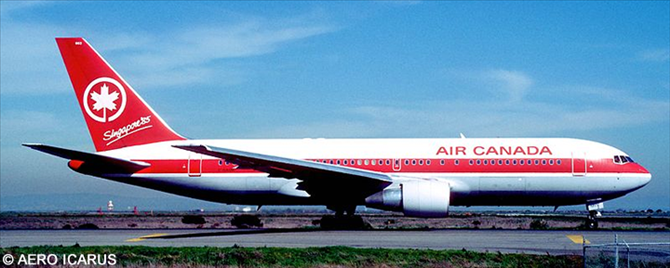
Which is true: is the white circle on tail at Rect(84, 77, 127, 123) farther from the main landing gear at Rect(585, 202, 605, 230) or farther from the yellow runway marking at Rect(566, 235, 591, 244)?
the main landing gear at Rect(585, 202, 605, 230)

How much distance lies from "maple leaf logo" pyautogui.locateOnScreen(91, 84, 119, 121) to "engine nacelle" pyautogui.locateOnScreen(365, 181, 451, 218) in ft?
39.1

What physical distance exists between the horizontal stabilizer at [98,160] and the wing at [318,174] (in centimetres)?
507

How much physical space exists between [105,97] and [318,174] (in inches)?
396

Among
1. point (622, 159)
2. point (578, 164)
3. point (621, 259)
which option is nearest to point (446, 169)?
point (578, 164)

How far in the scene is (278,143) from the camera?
28672 millimetres

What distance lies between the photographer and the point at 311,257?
16109 mm

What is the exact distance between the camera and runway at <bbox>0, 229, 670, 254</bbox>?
61.4 ft

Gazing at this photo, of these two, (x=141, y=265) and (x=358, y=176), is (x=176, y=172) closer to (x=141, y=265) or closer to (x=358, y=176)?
(x=358, y=176)

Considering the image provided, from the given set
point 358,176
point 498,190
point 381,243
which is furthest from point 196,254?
point 498,190

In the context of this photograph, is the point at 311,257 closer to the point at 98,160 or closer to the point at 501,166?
the point at 501,166

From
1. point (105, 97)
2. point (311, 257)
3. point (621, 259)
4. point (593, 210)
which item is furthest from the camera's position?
point (105, 97)

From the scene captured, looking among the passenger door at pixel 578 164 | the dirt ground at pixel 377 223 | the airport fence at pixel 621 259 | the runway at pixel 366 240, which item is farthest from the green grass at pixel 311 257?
the dirt ground at pixel 377 223

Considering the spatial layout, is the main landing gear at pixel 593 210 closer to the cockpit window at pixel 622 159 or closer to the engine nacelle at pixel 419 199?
the cockpit window at pixel 622 159

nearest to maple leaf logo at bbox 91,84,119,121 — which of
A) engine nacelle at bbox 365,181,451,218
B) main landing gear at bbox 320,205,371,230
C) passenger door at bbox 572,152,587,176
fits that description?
main landing gear at bbox 320,205,371,230
